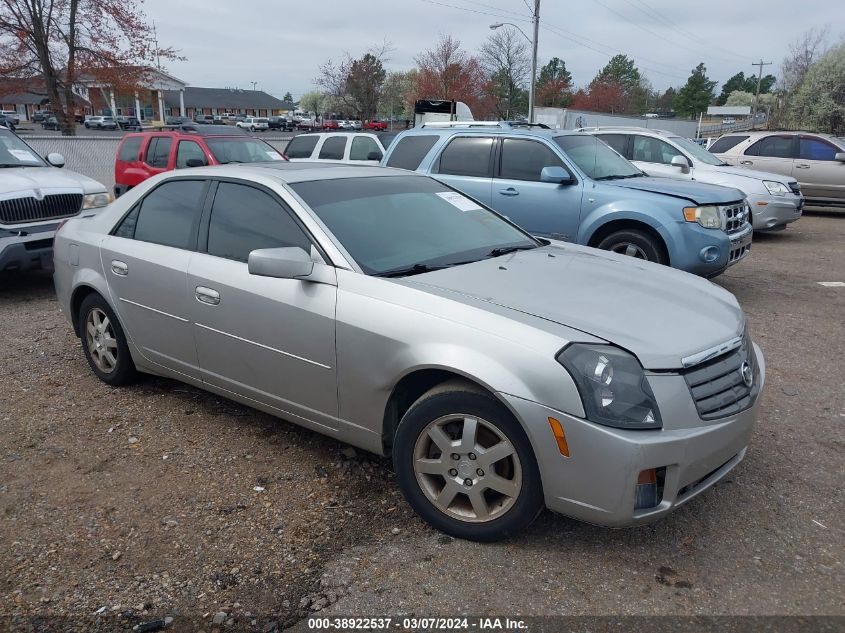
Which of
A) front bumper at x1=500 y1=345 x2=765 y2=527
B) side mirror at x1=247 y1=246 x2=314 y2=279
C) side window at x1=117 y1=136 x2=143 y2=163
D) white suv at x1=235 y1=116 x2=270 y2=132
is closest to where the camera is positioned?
front bumper at x1=500 y1=345 x2=765 y2=527

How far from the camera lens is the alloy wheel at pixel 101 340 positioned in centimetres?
459

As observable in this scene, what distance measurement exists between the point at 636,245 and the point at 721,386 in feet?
14.6

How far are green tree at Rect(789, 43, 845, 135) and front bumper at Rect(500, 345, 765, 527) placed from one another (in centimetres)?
3874

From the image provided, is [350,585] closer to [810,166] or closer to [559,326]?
[559,326]

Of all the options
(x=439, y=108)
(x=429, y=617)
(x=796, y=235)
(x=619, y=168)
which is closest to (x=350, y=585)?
(x=429, y=617)

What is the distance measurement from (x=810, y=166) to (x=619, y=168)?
8564 millimetres

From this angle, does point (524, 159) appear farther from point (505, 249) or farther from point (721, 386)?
point (721, 386)

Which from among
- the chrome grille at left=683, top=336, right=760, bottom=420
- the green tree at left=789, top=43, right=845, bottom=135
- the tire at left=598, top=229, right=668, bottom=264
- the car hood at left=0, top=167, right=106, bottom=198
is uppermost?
the green tree at left=789, top=43, right=845, bottom=135

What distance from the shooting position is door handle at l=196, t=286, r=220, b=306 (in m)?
3.69

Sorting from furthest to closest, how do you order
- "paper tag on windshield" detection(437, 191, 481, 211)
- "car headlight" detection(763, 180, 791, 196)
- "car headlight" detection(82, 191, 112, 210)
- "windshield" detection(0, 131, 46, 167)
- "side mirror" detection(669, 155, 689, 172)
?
1. "car headlight" detection(763, 180, 791, 196)
2. "side mirror" detection(669, 155, 689, 172)
3. "windshield" detection(0, 131, 46, 167)
4. "car headlight" detection(82, 191, 112, 210)
5. "paper tag on windshield" detection(437, 191, 481, 211)

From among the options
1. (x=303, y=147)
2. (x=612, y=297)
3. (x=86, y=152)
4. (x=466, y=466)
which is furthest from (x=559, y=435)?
(x=86, y=152)

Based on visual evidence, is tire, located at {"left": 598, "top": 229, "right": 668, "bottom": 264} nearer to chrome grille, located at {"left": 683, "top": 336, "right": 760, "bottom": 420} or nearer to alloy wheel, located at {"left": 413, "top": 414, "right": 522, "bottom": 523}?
chrome grille, located at {"left": 683, "top": 336, "right": 760, "bottom": 420}

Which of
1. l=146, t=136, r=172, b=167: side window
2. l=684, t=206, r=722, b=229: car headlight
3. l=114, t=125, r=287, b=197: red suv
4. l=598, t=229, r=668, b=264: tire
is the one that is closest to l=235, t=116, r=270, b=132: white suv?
l=114, t=125, r=287, b=197: red suv

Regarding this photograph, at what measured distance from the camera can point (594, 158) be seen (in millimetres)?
7828
